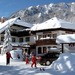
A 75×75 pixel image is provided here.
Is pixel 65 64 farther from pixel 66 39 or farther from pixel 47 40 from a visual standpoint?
pixel 47 40

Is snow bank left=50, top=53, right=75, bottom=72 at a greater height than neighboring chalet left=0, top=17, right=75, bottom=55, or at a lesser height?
lesser

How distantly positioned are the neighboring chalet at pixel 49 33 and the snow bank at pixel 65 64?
2615cm

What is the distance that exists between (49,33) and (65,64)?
1180 inches

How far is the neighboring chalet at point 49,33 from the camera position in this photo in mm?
51053

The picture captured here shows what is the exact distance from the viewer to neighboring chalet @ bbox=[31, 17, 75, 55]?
51053mm

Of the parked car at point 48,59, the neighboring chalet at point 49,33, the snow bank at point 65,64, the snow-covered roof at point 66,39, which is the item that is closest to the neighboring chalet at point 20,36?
the neighboring chalet at point 49,33

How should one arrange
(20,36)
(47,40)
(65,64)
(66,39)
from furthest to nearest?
(20,36) < (47,40) < (66,39) < (65,64)

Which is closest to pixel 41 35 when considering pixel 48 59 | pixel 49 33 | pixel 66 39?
pixel 49 33

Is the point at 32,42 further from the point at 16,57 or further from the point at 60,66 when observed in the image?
the point at 60,66

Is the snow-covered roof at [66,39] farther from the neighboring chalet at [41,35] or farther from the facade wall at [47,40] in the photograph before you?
the facade wall at [47,40]

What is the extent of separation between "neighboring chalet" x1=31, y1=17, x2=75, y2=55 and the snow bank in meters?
26.1

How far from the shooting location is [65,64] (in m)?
22.8

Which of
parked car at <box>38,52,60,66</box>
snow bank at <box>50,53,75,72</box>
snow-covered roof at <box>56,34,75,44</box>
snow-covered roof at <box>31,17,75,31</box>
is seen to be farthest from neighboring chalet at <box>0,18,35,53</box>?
snow bank at <box>50,53,75,72</box>

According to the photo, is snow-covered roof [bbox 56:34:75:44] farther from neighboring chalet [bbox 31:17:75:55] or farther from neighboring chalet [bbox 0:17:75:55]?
neighboring chalet [bbox 31:17:75:55]
